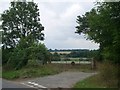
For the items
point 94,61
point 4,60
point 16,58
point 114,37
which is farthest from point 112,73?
point 4,60

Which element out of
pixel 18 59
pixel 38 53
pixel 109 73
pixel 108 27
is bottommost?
pixel 109 73

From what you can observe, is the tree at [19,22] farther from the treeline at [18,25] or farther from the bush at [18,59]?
the bush at [18,59]

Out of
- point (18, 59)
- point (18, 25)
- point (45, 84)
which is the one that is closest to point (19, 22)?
point (18, 25)

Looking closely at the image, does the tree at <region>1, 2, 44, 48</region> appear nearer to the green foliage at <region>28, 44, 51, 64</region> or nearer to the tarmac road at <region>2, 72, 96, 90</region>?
the green foliage at <region>28, 44, 51, 64</region>

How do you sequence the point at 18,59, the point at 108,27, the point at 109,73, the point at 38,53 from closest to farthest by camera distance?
the point at 108,27, the point at 109,73, the point at 38,53, the point at 18,59

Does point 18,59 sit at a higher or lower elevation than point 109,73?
higher

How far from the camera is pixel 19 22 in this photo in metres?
60.3

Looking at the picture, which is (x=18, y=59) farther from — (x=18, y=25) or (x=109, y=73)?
(x=109, y=73)

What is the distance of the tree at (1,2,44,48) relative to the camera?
195 ft

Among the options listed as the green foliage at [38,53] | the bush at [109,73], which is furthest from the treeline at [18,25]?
the bush at [109,73]

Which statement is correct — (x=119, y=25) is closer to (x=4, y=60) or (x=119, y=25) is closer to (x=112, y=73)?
(x=112, y=73)

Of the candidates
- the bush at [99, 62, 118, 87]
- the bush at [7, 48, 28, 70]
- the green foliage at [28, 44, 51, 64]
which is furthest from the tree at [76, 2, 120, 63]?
the bush at [7, 48, 28, 70]

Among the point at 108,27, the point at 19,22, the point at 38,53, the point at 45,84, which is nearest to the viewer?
the point at 108,27

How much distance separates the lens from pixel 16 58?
47500mm
